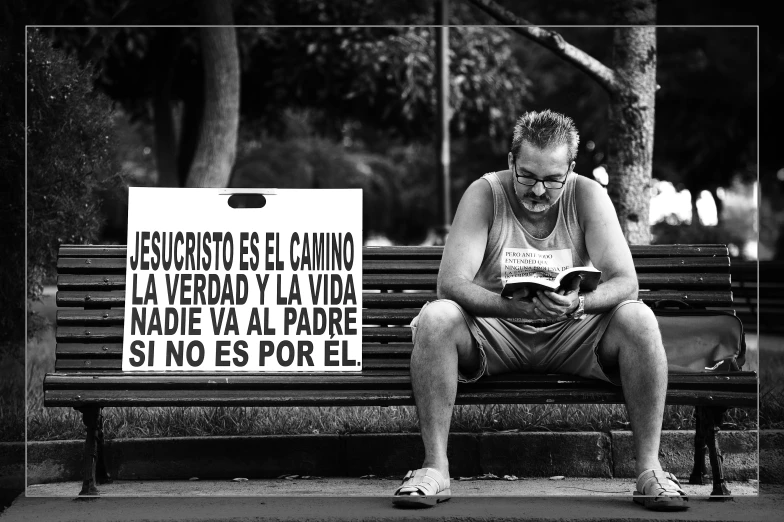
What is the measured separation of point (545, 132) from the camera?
3.89 meters

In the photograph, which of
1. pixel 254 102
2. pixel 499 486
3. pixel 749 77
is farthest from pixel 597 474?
pixel 749 77

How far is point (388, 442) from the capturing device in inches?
180

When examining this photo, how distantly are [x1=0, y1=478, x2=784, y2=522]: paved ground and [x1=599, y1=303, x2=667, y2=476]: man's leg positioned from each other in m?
0.22

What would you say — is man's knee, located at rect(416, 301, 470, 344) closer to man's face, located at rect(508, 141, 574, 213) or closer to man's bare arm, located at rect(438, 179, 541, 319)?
man's bare arm, located at rect(438, 179, 541, 319)

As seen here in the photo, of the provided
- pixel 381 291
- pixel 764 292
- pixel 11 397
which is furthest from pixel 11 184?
pixel 764 292

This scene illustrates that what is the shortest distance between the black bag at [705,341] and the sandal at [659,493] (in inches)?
20.6

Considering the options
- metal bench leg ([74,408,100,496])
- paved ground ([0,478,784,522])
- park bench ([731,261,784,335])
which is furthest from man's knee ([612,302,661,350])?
park bench ([731,261,784,335])

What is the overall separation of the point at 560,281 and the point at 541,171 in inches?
19.8

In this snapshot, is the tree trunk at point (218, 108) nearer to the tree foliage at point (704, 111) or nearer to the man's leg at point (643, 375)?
the man's leg at point (643, 375)

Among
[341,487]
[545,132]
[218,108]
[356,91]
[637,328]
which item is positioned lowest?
[341,487]

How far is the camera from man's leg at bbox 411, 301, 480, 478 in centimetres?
377

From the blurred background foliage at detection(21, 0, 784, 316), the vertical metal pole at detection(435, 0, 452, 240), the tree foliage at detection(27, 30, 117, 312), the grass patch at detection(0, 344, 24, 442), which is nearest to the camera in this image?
the grass patch at detection(0, 344, 24, 442)

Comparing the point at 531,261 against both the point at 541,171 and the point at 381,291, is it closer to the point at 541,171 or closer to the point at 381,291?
the point at 541,171

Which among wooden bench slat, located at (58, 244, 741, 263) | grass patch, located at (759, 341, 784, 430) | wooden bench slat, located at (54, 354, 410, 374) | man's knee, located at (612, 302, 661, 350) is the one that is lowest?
grass patch, located at (759, 341, 784, 430)
